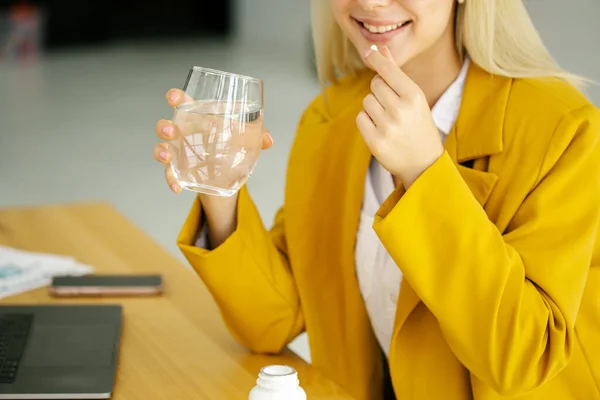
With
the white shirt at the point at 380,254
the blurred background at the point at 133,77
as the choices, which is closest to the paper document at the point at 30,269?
the white shirt at the point at 380,254

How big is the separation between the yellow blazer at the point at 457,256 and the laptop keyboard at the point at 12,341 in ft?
0.89

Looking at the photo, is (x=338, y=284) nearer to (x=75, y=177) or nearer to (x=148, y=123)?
(x=75, y=177)

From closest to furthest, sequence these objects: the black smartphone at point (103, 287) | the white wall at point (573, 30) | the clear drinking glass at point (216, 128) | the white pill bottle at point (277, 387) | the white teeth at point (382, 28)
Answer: the white pill bottle at point (277, 387) < the clear drinking glass at point (216, 128) < the white teeth at point (382, 28) < the black smartphone at point (103, 287) < the white wall at point (573, 30)

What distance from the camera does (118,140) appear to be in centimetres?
623

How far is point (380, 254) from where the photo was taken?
1527 mm

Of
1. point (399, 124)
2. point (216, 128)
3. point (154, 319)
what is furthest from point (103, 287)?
point (399, 124)

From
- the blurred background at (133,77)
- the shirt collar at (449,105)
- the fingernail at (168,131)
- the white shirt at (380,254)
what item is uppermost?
the fingernail at (168,131)

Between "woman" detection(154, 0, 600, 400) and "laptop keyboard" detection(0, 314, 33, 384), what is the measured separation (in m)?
0.28

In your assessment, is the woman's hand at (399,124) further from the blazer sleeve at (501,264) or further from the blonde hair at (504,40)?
the blonde hair at (504,40)

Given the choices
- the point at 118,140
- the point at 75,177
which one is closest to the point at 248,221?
the point at 75,177

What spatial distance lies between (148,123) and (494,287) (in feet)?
18.5

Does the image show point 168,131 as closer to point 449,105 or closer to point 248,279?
point 248,279

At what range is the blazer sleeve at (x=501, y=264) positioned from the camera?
3.94ft

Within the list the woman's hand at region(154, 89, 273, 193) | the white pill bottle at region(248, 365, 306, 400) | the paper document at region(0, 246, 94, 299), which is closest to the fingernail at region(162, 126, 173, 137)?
the woman's hand at region(154, 89, 273, 193)
